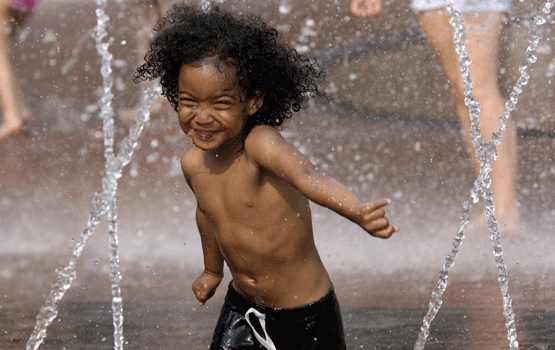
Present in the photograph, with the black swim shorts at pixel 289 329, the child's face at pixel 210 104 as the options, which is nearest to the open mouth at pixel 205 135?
the child's face at pixel 210 104

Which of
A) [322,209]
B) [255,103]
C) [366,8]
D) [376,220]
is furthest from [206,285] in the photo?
[366,8]

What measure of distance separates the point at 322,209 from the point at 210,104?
2181 millimetres

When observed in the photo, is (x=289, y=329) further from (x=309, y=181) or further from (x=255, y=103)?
(x=255, y=103)

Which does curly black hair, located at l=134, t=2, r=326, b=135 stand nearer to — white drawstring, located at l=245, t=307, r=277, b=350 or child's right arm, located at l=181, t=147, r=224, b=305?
child's right arm, located at l=181, t=147, r=224, b=305

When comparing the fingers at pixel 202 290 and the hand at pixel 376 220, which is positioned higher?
the fingers at pixel 202 290

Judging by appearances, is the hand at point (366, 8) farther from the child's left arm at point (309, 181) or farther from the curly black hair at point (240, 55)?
the child's left arm at point (309, 181)

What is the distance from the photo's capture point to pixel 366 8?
17.9 feet

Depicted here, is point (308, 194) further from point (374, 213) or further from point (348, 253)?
point (348, 253)

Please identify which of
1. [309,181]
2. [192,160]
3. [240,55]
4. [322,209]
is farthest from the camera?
Result: [322,209]

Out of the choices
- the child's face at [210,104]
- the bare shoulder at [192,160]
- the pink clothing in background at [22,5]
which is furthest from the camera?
the pink clothing in background at [22,5]

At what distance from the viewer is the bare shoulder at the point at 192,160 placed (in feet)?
5.19

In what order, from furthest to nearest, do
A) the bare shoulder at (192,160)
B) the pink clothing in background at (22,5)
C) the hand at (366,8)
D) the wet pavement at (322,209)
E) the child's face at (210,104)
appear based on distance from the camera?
the hand at (366,8), the pink clothing in background at (22,5), the wet pavement at (322,209), the bare shoulder at (192,160), the child's face at (210,104)

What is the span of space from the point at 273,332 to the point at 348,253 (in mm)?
1635

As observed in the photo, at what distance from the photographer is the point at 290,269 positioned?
1525 mm
